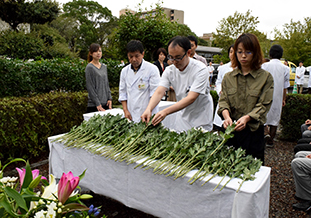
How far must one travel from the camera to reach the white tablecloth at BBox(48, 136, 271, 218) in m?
1.67

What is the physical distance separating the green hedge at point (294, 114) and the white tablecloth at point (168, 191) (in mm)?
4451

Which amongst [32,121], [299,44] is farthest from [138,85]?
[299,44]

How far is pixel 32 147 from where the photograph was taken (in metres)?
4.56

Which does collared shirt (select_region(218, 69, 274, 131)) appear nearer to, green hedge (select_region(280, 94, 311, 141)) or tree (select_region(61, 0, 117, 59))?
green hedge (select_region(280, 94, 311, 141))

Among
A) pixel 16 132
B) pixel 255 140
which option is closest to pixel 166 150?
pixel 255 140

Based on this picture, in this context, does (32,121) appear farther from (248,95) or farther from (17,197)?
(17,197)

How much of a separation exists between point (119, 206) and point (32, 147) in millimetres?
2318

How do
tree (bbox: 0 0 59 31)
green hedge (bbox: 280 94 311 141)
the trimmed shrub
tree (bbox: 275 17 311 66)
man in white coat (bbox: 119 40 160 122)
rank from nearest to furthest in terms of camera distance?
man in white coat (bbox: 119 40 160 122) → the trimmed shrub → green hedge (bbox: 280 94 311 141) → tree (bbox: 0 0 59 31) → tree (bbox: 275 17 311 66)

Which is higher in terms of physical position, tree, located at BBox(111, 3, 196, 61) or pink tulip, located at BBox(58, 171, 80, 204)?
tree, located at BBox(111, 3, 196, 61)

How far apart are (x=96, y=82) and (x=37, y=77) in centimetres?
171

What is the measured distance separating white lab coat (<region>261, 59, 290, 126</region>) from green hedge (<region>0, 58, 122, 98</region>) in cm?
434

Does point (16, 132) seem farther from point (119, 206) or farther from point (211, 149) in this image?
point (211, 149)

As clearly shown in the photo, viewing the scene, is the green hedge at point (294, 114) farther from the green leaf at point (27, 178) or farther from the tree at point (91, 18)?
the tree at point (91, 18)

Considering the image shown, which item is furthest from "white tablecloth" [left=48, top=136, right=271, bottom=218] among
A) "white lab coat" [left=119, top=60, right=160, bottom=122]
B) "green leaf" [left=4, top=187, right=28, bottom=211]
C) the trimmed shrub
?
the trimmed shrub
